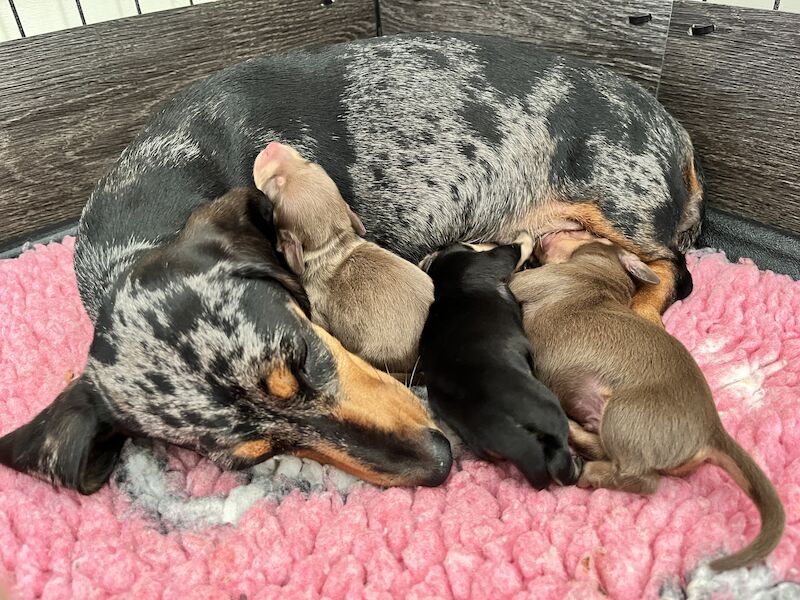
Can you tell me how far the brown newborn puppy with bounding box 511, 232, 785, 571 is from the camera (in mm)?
1886

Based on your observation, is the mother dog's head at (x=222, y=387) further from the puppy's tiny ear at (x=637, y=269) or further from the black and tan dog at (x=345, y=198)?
the puppy's tiny ear at (x=637, y=269)

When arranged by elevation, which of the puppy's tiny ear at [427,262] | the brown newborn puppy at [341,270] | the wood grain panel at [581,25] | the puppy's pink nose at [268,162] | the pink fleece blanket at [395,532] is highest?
the wood grain panel at [581,25]

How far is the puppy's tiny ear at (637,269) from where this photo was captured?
2.66m

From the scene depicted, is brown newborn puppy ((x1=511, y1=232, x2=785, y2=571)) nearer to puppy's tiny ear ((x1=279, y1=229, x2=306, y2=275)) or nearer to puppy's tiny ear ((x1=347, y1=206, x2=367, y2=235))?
puppy's tiny ear ((x1=347, y1=206, x2=367, y2=235))

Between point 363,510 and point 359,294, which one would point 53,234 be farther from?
point 363,510

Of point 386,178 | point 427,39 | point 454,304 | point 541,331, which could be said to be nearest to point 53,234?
point 386,178

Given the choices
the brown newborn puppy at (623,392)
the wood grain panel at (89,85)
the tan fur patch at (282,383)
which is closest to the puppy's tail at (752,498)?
the brown newborn puppy at (623,392)

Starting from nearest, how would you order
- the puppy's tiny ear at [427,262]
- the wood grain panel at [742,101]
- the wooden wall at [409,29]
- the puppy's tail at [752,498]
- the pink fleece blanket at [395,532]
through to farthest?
the puppy's tail at [752,498] → the pink fleece blanket at [395,532] → the puppy's tiny ear at [427,262] → the wood grain panel at [742,101] → the wooden wall at [409,29]

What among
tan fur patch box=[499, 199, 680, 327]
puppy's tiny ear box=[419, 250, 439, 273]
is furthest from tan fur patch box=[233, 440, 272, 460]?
tan fur patch box=[499, 199, 680, 327]

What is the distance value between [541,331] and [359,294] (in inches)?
26.7

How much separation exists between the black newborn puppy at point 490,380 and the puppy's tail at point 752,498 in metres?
0.43

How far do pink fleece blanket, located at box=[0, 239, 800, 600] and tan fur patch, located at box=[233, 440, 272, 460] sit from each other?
218mm

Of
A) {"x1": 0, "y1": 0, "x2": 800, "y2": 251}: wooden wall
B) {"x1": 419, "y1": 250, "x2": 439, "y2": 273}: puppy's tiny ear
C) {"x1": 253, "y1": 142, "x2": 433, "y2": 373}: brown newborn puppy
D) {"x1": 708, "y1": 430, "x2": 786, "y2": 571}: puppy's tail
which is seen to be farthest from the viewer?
{"x1": 0, "y1": 0, "x2": 800, "y2": 251}: wooden wall

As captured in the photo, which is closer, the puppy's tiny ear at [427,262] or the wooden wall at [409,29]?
the puppy's tiny ear at [427,262]
